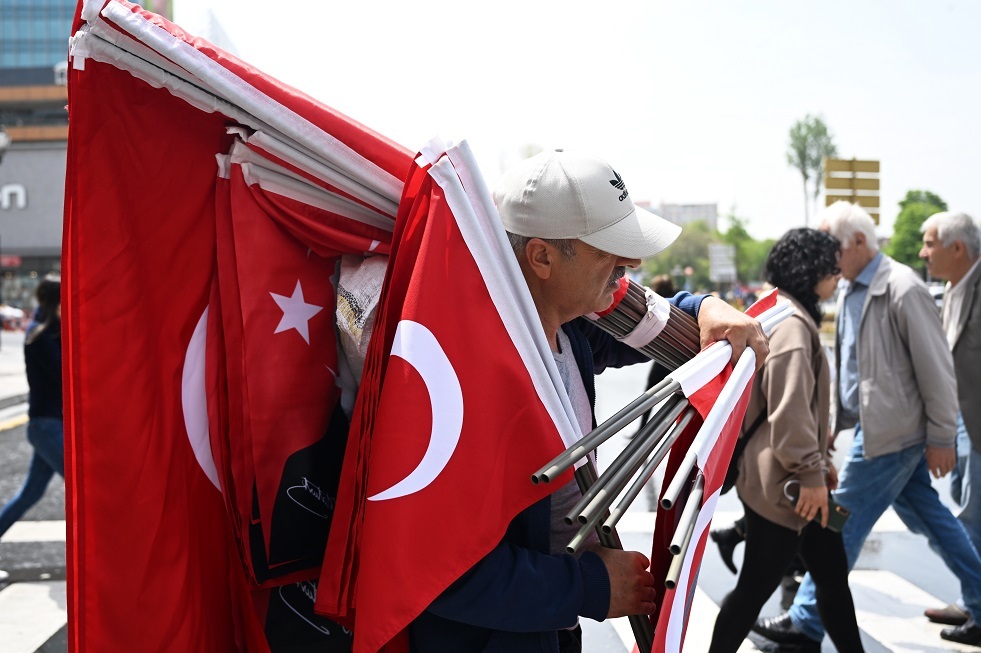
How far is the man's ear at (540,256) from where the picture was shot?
5.68 feet

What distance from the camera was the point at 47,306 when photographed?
5.56m

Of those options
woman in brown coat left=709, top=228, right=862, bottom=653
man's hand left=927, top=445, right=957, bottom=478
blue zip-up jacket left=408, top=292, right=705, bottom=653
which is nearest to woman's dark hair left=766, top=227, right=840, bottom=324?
woman in brown coat left=709, top=228, right=862, bottom=653

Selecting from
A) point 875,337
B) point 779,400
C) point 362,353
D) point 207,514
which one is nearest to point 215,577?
point 207,514

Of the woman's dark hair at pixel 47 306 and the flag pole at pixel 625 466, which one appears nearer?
the flag pole at pixel 625 466

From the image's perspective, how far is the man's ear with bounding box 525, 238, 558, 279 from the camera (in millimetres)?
1730

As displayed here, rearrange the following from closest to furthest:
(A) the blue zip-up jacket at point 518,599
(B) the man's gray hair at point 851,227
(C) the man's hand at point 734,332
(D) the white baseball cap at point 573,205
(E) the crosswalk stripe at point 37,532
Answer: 1. (A) the blue zip-up jacket at point 518,599
2. (D) the white baseball cap at point 573,205
3. (C) the man's hand at point 734,332
4. (B) the man's gray hair at point 851,227
5. (E) the crosswalk stripe at point 37,532

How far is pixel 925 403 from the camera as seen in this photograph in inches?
158

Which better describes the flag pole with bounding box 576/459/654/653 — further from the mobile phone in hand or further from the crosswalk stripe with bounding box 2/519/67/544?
the crosswalk stripe with bounding box 2/519/67/544

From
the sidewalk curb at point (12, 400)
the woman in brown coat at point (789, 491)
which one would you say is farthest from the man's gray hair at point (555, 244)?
the sidewalk curb at point (12, 400)

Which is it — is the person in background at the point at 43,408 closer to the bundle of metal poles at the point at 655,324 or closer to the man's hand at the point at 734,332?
the bundle of metal poles at the point at 655,324

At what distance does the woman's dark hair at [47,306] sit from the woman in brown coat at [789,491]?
4310 mm

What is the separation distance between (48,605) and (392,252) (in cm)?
398

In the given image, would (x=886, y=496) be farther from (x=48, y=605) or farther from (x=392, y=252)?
(x=48, y=605)

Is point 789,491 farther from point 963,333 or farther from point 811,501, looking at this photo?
point 963,333
